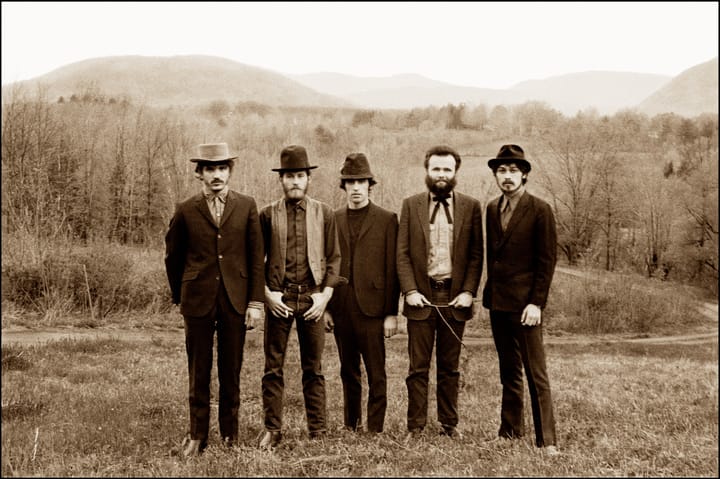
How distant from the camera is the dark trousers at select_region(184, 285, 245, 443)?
5.29 meters

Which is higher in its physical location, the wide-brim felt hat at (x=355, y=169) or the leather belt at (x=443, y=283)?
the wide-brim felt hat at (x=355, y=169)

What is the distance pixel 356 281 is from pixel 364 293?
0.44 ft

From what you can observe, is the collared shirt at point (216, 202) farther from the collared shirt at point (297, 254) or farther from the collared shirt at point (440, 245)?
the collared shirt at point (440, 245)

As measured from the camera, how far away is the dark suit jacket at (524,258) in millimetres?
5285

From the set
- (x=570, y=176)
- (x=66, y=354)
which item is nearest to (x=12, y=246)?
(x=66, y=354)

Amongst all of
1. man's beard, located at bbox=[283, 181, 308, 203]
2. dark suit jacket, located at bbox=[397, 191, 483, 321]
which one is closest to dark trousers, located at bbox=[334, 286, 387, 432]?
dark suit jacket, located at bbox=[397, 191, 483, 321]

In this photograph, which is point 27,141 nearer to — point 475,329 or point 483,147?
point 475,329

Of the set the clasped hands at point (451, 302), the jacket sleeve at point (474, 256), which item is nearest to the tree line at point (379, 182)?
the clasped hands at point (451, 302)

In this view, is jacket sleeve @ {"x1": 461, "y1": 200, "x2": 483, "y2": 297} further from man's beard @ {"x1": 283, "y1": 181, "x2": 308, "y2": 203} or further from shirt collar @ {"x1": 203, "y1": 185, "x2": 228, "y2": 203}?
shirt collar @ {"x1": 203, "y1": 185, "x2": 228, "y2": 203}

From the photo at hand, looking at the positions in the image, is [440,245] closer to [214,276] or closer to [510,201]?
[510,201]

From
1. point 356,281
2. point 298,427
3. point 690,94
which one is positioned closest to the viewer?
point 356,281

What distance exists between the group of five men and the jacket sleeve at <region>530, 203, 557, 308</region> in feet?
0.03

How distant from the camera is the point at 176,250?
5.32 metres

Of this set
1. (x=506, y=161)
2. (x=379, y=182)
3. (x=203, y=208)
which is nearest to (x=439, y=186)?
(x=506, y=161)
